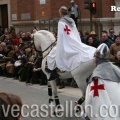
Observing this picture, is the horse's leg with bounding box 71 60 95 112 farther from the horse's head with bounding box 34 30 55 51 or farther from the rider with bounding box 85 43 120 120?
the rider with bounding box 85 43 120 120

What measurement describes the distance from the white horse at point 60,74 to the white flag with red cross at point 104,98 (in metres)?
3.67

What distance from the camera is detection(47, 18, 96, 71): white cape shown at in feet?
27.6

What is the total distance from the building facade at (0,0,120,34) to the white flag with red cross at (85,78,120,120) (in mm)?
16037

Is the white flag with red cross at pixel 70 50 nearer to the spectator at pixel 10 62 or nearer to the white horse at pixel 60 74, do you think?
the white horse at pixel 60 74

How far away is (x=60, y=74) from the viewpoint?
9.12m

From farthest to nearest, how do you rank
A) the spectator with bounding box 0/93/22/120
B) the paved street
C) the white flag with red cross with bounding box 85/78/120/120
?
the paved street, the white flag with red cross with bounding box 85/78/120/120, the spectator with bounding box 0/93/22/120

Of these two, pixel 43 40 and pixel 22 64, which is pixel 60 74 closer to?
pixel 43 40

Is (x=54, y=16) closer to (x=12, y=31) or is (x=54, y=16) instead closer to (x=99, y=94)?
(x=12, y=31)

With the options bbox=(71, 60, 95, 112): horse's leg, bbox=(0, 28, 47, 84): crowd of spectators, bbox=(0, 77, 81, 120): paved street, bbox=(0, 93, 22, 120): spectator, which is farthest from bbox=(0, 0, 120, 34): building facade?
bbox=(0, 93, 22, 120): spectator

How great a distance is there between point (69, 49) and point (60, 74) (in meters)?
0.84

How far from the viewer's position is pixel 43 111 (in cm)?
950

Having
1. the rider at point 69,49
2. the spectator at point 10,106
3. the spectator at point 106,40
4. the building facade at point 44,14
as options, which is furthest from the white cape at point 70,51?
the building facade at point 44,14

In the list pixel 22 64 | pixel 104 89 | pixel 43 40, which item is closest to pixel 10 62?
pixel 22 64

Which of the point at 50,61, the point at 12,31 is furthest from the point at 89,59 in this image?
the point at 12,31
